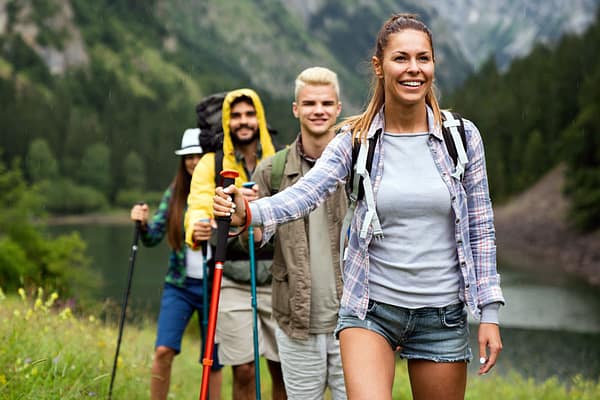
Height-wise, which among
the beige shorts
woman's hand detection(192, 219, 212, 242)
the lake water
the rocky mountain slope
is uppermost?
the rocky mountain slope

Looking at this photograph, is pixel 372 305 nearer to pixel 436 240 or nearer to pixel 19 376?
pixel 436 240

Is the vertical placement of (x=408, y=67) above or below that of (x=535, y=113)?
below

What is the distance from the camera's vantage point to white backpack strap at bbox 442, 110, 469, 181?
3.41m

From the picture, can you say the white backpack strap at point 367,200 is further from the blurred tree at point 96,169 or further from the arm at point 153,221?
the blurred tree at point 96,169

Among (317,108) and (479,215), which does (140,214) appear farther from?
(479,215)

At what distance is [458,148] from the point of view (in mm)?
3443

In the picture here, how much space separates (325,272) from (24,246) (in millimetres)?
23324

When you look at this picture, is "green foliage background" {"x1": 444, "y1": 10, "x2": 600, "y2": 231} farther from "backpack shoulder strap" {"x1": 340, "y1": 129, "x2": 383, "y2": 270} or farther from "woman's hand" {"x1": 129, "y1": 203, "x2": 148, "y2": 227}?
"backpack shoulder strap" {"x1": 340, "y1": 129, "x2": 383, "y2": 270}

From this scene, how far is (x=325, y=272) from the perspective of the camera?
470 cm

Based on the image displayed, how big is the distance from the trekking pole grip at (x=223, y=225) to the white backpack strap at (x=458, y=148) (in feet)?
3.21

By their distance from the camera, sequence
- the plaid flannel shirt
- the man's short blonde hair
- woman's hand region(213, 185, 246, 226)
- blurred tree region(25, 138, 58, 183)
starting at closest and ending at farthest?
woman's hand region(213, 185, 246, 226), the man's short blonde hair, the plaid flannel shirt, blurred tree region(25, 138, 58, 183)

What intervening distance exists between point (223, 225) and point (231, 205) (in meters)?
0.33

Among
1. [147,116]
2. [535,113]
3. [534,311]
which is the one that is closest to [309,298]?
[534,311]

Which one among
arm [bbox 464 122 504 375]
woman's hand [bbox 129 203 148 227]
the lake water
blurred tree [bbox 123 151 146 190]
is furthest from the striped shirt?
blurred tree [bbox 123 151 146 190]
